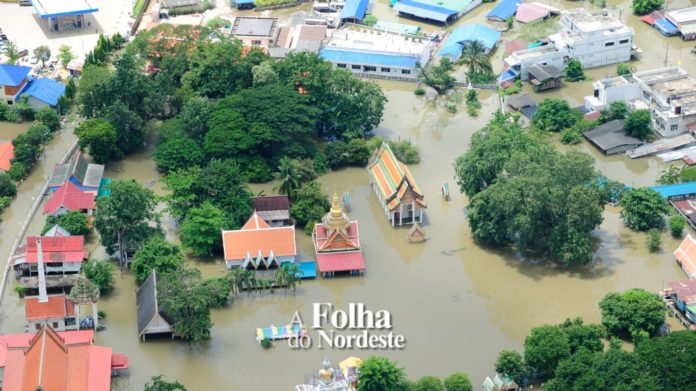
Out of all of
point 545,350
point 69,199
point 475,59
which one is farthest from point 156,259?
point 475,59

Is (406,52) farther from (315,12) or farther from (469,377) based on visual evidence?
(469,377)

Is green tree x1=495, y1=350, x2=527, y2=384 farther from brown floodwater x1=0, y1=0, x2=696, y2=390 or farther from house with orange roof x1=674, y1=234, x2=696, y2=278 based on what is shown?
house with orange roof x1=674, y1=234, x2=696, y2=278

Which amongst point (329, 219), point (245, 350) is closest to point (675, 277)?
point (329, 219)

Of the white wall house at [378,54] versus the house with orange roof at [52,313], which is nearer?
the house with orange roof at [52,313]

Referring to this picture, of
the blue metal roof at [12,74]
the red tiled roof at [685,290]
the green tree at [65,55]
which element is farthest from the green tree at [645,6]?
the blue metal roof at [12,74]

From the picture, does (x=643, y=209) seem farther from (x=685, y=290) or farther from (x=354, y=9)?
(x=354, y=9)

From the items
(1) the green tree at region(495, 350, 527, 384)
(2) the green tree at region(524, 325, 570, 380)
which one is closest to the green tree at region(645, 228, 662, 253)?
(2) the green tree at region(524, 325, 570, 380)

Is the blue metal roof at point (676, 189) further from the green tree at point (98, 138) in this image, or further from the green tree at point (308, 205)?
the green tree at point (98, 138)
